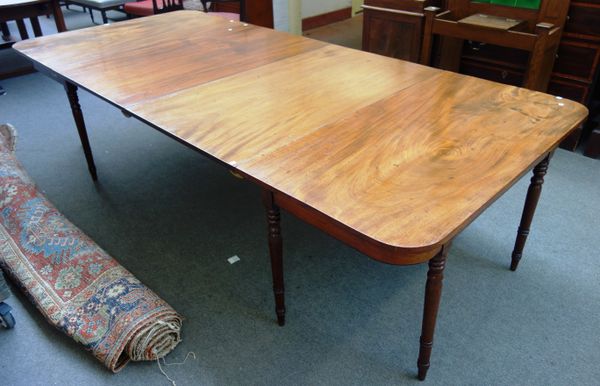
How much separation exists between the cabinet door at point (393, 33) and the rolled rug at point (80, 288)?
88.0 inches

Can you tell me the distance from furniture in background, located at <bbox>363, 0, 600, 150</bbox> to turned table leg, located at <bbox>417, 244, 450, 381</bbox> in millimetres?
1894

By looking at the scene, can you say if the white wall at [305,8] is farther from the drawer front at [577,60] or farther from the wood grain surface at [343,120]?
the drawer front at [577,60]

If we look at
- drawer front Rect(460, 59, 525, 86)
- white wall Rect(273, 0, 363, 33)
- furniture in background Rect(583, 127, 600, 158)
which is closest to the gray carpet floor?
furniture in background Rect(583, 127, 600, 158)

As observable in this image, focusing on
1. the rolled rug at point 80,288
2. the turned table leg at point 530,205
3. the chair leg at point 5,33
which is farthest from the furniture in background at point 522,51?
the chair leg at point 5,33

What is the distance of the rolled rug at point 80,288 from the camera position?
1508 millimetres

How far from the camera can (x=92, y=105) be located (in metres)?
3.39

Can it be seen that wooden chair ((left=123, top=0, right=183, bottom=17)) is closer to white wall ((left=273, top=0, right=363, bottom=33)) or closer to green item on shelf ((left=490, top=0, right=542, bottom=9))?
white wall ((left=273, top=0, right=363, bottom=33))

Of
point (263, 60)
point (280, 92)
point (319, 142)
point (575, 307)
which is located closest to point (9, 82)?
point (263, 60)

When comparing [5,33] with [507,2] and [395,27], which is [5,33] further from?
[507,2]

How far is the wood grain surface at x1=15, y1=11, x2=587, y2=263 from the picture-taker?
3.67ft

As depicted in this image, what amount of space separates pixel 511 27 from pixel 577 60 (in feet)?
1.37

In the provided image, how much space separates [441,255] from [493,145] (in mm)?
401

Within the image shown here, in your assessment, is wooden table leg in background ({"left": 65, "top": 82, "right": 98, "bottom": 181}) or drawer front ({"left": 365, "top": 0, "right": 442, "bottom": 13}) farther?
drawer front ({"left": 365, "top": 0, "right": 442, "bottom": 13})

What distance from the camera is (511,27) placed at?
2463mm
